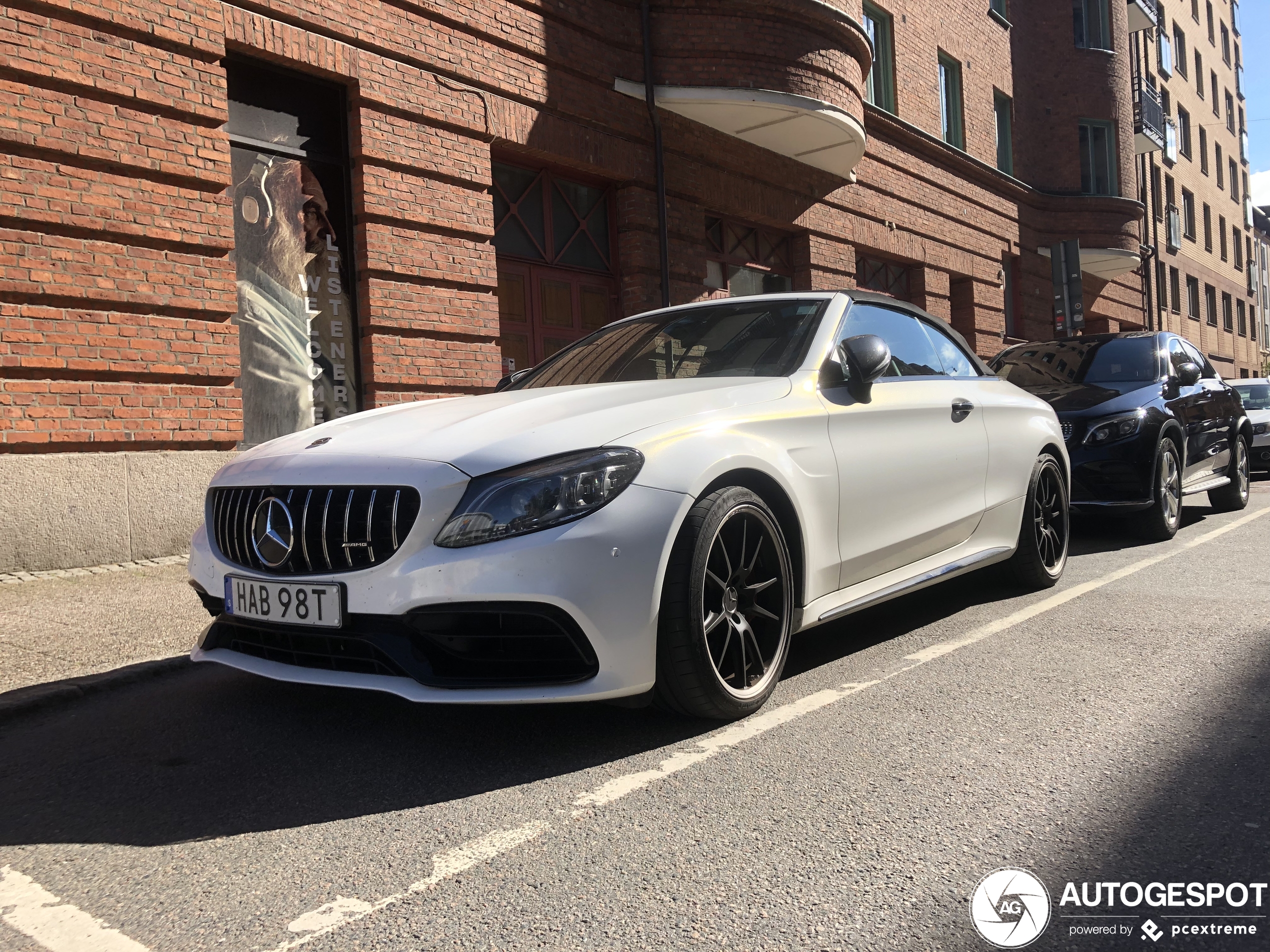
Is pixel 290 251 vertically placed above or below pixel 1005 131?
below

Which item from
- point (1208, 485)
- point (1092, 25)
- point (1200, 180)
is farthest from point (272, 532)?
point (1200, 180)

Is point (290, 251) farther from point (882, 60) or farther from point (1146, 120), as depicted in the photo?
point (1146, 120)

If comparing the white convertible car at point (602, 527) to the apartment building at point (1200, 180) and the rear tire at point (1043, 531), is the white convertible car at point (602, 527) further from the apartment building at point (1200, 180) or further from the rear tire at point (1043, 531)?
the apartment building at point (1200, 180)

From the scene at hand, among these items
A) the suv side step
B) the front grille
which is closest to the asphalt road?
the front grille

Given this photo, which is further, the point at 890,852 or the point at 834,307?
the point at 834,307

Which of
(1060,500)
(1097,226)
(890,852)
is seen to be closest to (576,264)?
(1060,500)

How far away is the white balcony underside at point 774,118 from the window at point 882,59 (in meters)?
3.60

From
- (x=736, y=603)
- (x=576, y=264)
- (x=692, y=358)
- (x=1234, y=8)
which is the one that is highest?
(x=1234, y=8)

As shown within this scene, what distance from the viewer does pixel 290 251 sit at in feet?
28.8

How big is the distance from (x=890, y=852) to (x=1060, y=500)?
393cm

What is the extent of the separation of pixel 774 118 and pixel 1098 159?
16206 mm

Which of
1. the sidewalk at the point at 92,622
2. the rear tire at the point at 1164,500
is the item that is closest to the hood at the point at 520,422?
the sidewalk at the point at 92,622

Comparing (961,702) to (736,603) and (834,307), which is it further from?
(834,307)

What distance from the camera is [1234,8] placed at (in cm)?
4450
